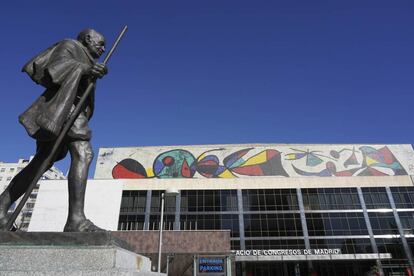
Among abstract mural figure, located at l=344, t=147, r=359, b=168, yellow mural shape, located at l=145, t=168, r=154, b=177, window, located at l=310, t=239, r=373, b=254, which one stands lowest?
window, located at l=310, t=239, r=373, b=254

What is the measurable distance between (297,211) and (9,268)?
41.4m

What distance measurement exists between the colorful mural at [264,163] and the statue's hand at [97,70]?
4274 centimetres

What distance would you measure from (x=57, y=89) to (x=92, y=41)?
1027mm

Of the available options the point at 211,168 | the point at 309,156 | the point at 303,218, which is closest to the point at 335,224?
the point at 303,218

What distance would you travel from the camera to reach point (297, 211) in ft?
134

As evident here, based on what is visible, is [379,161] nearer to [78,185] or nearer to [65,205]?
[65,205]

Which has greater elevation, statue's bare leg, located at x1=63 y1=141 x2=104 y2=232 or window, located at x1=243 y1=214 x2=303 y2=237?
window, located at x1=243 y1=214 x2=303 y2=237

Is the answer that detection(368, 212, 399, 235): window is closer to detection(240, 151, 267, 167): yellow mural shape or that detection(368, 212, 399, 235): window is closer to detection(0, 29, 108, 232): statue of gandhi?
detection(240, 151, 267, 167): yellow mural shape

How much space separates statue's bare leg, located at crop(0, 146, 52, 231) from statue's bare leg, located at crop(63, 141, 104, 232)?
1.17ft

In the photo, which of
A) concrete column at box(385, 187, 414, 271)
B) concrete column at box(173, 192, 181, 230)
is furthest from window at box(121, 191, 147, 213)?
concrete column at box(385, 187, 414, 271)

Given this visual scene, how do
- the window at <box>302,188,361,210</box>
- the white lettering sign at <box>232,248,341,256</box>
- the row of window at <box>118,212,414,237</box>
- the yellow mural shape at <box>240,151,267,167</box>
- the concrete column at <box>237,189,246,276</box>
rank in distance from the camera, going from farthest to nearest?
the yellow mural shape at <box>240,151,267,167</box> → the window at <box>302,188,361,210</box> → the row of window at <box>118,212,414,237</box> → the concrete column at <box>237,189,246,276</box> → the white lettering sign at <box>232,248,341,256</box>

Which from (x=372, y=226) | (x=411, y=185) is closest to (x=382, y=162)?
(x=411, y=185)

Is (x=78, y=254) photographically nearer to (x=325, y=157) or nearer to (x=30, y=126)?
(x=30, y=126)

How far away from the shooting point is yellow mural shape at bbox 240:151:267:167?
4722 centimetres
